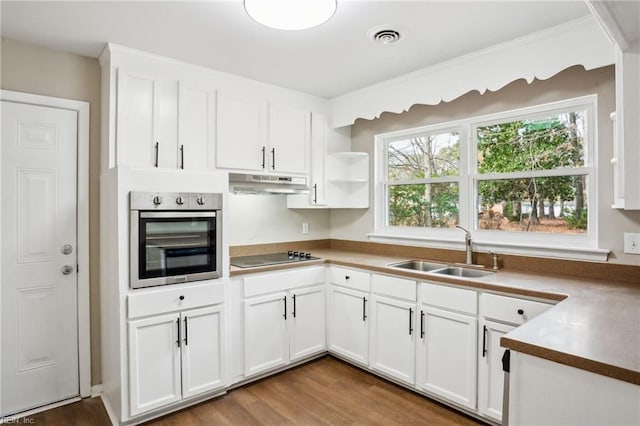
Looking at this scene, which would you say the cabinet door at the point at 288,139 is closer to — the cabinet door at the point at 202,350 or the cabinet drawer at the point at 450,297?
the cabinet door at the point at 202,350

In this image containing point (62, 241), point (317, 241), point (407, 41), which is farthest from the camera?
point (317, 241)

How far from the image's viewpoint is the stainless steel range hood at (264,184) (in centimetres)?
300

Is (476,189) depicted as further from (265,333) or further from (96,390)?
(96,390)

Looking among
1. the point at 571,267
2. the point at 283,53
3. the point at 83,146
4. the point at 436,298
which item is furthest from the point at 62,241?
the point at 571,267

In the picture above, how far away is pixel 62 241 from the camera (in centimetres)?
265

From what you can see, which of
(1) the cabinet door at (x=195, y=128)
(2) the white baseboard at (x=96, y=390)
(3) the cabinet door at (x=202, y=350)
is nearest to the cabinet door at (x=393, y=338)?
(3) the cabinet door at (x=202, y=350)

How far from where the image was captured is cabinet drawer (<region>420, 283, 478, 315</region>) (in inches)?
90.9

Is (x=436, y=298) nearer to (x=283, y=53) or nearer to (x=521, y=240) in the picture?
(x=521, y=240)

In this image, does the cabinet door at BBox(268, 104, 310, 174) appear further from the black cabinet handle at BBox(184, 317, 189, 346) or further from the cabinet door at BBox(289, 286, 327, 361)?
the black cabinet handle at BBox(184, 317, 189, 346)

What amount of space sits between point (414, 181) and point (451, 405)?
1880 mm

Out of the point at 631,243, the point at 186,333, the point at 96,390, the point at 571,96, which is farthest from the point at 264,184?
the point at 631,243

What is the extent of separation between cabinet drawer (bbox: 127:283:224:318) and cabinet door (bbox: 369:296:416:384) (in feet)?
3.91

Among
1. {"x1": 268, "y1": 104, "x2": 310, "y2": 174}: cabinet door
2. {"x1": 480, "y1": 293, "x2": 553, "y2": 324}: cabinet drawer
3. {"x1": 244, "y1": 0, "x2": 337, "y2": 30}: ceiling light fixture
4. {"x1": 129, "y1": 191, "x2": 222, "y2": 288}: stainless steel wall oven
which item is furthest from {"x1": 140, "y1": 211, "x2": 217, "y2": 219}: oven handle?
{"x1": 480, "y1": 293, "x2": 553, "y2": 324}: cabinet drawer

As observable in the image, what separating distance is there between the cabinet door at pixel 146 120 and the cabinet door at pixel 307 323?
4.85ft
